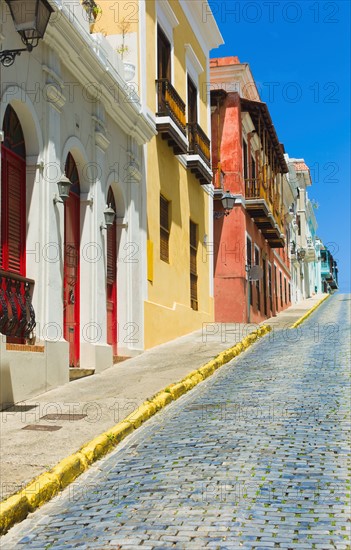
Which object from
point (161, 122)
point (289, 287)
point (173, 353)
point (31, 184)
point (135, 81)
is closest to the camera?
point (31, 184)

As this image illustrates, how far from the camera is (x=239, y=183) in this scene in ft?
82.2

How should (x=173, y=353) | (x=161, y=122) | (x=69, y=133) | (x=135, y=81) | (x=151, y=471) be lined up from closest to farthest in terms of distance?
(x=151, y=471) < (x=69, y=133) < (x=173, y=353) < (x=135, y=81) < (x=161, y=122)

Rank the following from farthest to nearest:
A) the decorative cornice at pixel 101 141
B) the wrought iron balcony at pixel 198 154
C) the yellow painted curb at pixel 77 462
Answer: the wrought iron balcony at pixel 198 154 → the decorative cornice at pixel 101 141 → the yellow painted curb at pixel 77 462

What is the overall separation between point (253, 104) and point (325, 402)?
59.5 ft

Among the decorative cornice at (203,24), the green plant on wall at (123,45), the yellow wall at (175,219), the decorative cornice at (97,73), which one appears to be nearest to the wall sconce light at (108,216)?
the decorative cornice at (97,73)

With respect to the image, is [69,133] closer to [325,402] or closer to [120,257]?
[120,257]

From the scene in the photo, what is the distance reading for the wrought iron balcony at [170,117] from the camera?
16.1 meters

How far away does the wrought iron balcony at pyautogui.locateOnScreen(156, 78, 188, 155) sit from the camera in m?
16.1

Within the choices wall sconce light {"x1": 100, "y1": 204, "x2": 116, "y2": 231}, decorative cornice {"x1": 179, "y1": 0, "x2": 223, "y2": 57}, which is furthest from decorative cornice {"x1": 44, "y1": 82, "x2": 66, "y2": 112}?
decorative cornice {"x1": 179, "y1": 0, "x2": 223, "y2": 57}

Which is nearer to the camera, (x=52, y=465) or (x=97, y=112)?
(x=52, y=465)

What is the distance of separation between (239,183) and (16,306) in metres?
16.4

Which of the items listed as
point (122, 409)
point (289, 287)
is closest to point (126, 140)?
point (122, 409)

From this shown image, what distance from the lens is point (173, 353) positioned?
14.1 metres

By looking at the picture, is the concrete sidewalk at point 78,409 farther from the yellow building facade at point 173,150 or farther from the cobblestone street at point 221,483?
the yellow building facade at point 173,150
